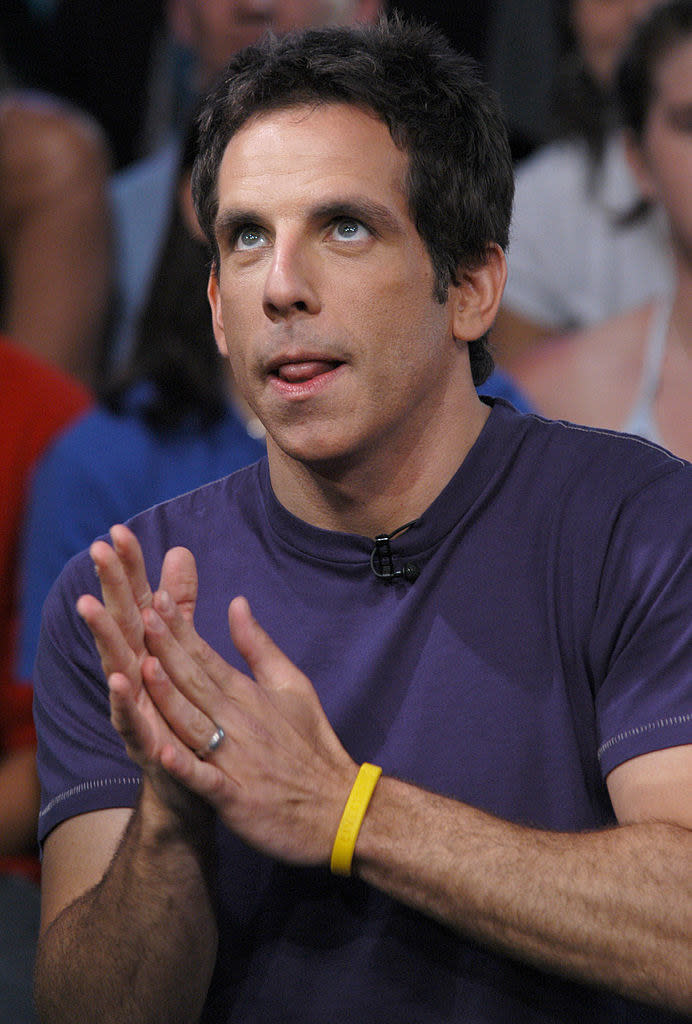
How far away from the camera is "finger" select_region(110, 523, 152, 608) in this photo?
140cm

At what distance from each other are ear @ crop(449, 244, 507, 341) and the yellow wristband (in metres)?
0.57

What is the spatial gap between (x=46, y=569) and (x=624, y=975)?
144 cm

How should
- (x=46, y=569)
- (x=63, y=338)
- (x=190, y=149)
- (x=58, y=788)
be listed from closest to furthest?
1. (x=58, y=788)
2. (x=46, y=569)
3. (x=190, y=149)
4. (x=63, y=338)

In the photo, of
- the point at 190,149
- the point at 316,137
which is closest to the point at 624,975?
the point at 316,137

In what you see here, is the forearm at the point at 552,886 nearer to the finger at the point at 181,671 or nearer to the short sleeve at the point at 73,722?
the finger at the point at 181,671

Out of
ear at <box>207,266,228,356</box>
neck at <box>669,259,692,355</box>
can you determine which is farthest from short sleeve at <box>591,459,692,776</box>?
neck at <box>669,259,692,355</box>

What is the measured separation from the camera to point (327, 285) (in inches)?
61.2

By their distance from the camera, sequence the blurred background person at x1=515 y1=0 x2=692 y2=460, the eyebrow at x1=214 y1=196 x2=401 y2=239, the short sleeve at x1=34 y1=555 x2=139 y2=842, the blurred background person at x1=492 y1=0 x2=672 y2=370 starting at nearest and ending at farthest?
1. the eyebrow at x1=214 y1=196 x2=401 y2=239
2. the short sleeve at x1=34 y1=555 x2=139 y2=842
3. the blurred background person at x1=515 y1=0 x2=692 y2=460
4. the blurred background person at x1=492 y1=0 x2=672 y2=370

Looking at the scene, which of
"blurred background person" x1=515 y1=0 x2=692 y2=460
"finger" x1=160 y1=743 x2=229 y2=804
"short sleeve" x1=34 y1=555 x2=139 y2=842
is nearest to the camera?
"finger" x1=160 y1=743 x2=229 y2=804

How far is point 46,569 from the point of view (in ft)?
8.20

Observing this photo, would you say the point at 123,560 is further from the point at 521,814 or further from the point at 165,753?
the point at 521,814

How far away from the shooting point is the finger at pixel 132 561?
140 centimetres

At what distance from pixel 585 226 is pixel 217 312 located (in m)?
1.62

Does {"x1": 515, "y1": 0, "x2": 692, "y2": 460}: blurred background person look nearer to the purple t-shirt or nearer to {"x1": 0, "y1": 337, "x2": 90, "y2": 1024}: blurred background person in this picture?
{"x1": 0, "y1": 337, "x2": 90, "y2": 1024}: blurred background person
